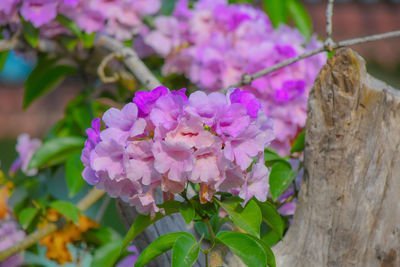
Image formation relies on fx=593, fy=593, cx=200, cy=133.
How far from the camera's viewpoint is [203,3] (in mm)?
1646

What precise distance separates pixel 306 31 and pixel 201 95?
114 cm

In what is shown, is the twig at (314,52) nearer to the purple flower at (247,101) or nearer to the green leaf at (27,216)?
the purple flower at (247,101)

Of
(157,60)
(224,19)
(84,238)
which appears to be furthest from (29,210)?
(224,19)

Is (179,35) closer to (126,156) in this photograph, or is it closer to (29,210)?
(29,210)

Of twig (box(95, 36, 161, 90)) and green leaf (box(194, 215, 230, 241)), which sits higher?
green leaf (box(194, 215, 230, 241))

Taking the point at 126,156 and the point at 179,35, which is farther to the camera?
the point at 179,35

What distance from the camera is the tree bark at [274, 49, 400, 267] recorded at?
89 cm

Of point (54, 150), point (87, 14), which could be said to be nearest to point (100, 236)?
point (54, 150)

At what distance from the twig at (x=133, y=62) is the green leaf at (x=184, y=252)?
44cm

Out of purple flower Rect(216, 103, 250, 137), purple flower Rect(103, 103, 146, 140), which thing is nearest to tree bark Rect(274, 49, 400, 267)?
purple flower Rect(216, 103, 250, 137)

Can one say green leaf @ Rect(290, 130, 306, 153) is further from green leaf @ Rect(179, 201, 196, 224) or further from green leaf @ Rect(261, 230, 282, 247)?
green leaf @ Rect(179, 201, 196, 224)

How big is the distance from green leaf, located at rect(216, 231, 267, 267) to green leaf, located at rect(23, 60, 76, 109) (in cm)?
101

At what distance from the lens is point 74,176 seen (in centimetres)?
141

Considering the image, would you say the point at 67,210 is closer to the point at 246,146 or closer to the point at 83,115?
the point at 83,115
